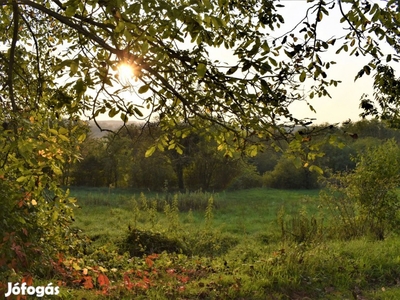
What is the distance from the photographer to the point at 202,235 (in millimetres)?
10227

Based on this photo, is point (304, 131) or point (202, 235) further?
point (202, 235)

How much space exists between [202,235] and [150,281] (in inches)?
187

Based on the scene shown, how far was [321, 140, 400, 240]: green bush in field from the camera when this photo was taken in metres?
9.06

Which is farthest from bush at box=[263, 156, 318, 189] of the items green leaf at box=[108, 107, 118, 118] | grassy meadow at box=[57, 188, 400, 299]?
green leaf at box=[108, 107, 118, 118]

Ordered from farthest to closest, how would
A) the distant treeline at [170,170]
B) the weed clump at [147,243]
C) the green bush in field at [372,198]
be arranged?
the distant treeline at [170,170]
the weed clump at [147,243]
the green bush in field at [372,198]

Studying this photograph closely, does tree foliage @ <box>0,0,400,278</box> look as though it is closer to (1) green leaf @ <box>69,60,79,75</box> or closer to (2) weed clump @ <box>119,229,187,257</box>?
(1) green leaf @ <box>69,60,79,75</box>

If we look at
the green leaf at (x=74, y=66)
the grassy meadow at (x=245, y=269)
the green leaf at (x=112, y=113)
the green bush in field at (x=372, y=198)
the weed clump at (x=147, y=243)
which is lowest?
the weed clump at (x=147, y=243)

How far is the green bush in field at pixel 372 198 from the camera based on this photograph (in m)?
9.06

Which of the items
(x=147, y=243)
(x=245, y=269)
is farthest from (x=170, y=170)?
(x=245, y=269)

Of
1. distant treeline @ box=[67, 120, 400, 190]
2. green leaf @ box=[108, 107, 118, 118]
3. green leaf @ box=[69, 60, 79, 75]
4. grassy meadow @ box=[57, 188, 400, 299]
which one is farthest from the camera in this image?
Result: distant treeline @ box=[67, 120, 400, 190]

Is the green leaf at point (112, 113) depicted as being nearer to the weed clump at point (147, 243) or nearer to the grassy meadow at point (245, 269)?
the grassy meadow at point (245, 269)

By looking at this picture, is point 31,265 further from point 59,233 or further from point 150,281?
point 150,281

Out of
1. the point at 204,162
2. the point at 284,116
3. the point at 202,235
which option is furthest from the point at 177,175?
the point at 284,116

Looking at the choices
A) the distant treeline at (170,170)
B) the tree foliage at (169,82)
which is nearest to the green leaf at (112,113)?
the tree foliage at (169,82)
